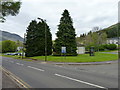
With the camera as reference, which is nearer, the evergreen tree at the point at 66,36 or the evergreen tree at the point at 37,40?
the evergreen tree at the point at 66,36

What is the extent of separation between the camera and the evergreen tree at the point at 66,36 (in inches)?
1380

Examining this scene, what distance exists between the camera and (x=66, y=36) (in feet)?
116

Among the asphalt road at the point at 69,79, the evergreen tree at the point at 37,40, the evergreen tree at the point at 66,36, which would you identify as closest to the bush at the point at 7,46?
the evergreen tree at the point at 37,40

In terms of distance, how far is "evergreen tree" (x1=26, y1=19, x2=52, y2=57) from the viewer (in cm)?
4153

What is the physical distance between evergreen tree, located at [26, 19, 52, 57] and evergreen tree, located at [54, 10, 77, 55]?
23.0ft

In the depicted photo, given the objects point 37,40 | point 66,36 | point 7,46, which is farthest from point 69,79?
point 7,46

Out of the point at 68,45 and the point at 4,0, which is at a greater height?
the point at 4,0

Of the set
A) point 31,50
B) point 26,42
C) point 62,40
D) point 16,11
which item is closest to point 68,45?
point 62,40

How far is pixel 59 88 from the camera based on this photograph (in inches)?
259

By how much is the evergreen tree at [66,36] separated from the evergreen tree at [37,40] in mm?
7014

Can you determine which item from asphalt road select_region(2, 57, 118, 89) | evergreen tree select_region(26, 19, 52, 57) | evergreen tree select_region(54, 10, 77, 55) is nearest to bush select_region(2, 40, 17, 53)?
evergreen tree select_region(26, 19, 52, 57)

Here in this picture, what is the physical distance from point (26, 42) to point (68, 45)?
677 inches

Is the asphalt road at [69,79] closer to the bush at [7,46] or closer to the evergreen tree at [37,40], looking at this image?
the evergreen tree at [37,40]

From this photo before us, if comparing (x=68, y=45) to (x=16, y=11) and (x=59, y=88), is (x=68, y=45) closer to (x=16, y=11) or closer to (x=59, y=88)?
(x=16, y=11)
